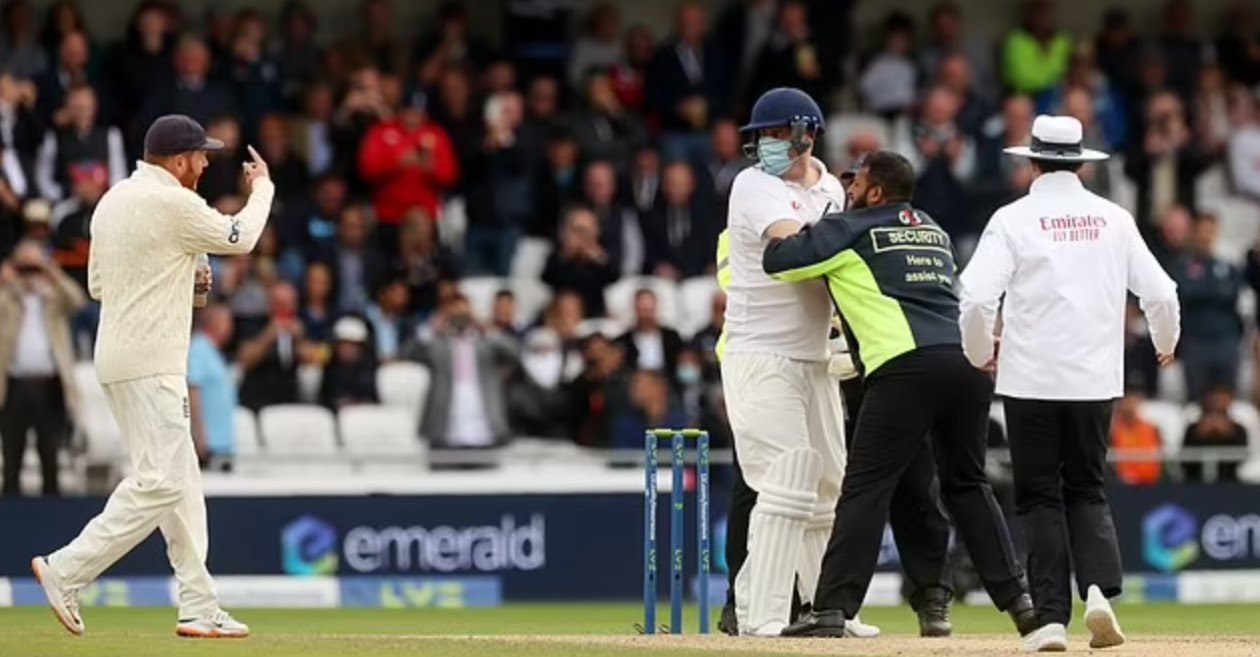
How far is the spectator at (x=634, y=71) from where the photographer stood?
24.0 metres

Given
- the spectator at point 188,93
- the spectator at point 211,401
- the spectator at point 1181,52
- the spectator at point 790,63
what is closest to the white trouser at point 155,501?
the spectator at point 211,401

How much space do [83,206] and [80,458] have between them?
6.18 feet

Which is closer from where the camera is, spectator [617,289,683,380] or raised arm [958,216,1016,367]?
raised arm [958,216,1016,367]

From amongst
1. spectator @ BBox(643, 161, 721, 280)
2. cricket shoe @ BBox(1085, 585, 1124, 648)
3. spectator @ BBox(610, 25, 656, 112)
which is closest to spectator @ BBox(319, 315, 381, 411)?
spectator @ BBox(643, 161, 721, 280)

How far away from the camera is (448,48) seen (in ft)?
77.7

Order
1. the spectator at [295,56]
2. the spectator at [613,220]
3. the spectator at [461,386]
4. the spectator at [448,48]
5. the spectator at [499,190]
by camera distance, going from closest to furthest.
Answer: the spectator at [461,386] < the spectator at [613,220] < the spectator at [499,190] < the spectator at [295,56] < the spectator at [448,48]

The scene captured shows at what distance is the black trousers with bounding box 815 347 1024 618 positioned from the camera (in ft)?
39.7

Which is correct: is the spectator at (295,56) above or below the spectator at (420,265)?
above

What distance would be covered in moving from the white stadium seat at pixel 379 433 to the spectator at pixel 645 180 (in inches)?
117

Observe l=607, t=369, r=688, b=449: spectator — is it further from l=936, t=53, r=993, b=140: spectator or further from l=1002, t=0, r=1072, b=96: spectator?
l=1002, t=0, r=1072, b=96: spectator

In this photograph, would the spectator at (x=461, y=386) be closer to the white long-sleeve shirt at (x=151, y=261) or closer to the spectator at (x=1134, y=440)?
the spectator at (x=1134, y=440)

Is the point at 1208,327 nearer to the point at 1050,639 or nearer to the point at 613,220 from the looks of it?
the point at 613,220

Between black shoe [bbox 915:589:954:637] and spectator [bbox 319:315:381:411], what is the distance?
8.31 meters

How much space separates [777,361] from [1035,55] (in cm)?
1292
